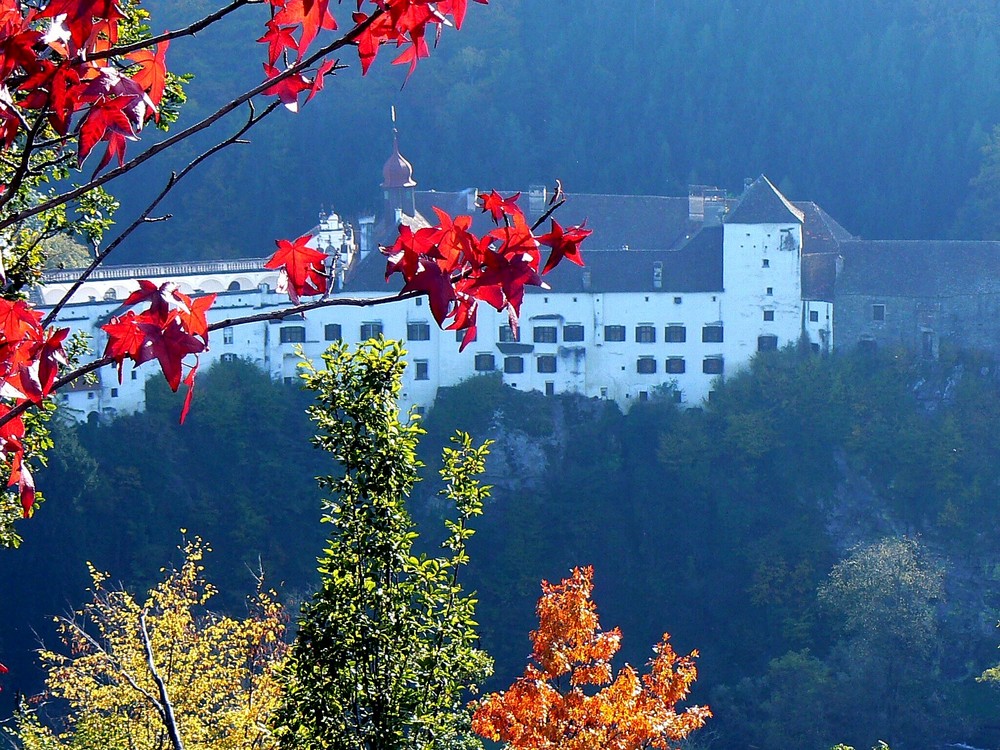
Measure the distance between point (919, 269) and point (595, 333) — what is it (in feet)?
29.5

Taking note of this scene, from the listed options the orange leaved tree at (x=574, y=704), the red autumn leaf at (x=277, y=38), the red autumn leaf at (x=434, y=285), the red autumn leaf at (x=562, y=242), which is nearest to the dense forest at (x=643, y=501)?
the orange leaved tree at (x=574, y=704)

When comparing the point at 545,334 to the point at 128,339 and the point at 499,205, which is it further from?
the point at 128,339

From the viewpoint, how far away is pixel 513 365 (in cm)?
3919

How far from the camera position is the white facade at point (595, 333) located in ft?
126

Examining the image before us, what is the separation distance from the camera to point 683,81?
63.4 meters

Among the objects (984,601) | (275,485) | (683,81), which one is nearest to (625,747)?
(984,601)

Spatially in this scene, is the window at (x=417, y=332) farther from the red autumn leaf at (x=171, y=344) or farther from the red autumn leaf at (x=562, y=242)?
the red autumn leaf at (x=171, y=344)

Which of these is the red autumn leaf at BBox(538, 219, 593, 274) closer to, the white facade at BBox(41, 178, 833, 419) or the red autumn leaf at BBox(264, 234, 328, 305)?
the red autumn leaf at BBox(264, 234, 328, 305)

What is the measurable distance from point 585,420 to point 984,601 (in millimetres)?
11425

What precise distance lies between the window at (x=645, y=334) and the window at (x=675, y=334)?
324 millimetres

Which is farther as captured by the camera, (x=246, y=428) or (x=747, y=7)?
(x=747, y=7)

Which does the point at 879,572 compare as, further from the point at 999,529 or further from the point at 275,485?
the point at 275,485

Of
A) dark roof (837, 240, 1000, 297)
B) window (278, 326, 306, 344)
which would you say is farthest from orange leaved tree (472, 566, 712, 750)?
dark roof (837, 240, 1000, 297)

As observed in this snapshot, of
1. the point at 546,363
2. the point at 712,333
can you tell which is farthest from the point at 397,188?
the point at 712,333
